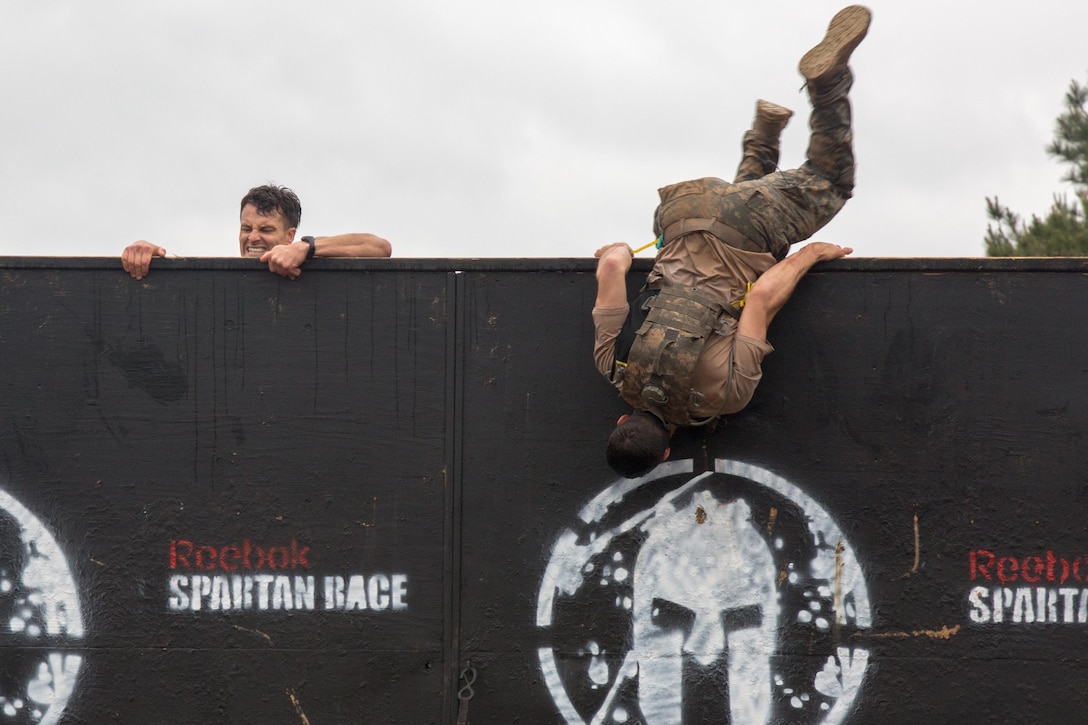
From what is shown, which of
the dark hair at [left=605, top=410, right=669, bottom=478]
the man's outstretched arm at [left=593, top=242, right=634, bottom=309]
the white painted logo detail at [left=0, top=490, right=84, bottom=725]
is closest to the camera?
the dark hair at [left=605, top=410, right=669, bottom=478]

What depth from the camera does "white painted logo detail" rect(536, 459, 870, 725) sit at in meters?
3.87

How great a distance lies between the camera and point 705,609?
12.8ft

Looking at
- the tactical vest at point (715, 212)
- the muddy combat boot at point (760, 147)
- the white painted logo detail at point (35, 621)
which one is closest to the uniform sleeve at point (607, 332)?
the tactical vest at point (715, 212)

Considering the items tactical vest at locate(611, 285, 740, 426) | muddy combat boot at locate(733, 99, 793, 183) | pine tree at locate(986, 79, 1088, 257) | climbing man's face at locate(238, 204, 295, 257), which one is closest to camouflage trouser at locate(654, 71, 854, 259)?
muddy combat boot at locate(733, 99, 793, 183)

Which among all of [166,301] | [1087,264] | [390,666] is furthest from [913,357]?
[166,301]

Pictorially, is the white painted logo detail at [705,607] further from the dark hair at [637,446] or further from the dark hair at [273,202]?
the dark hair at [273,202]

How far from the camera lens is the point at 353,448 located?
3977 mm

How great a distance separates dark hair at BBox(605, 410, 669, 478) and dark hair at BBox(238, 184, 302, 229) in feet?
6.66

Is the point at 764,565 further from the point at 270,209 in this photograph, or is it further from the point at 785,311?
the point at 270,209

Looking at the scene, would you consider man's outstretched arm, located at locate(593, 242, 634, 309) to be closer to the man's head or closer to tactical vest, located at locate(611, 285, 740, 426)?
tactical vest, located at locate(611, 285, 740, 426)

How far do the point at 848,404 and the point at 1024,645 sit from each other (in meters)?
0.99

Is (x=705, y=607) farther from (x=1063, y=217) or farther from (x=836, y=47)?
(x=1063, y=217)

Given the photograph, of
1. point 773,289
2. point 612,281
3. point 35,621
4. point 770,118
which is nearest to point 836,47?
point 770,118

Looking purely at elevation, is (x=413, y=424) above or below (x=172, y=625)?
above
